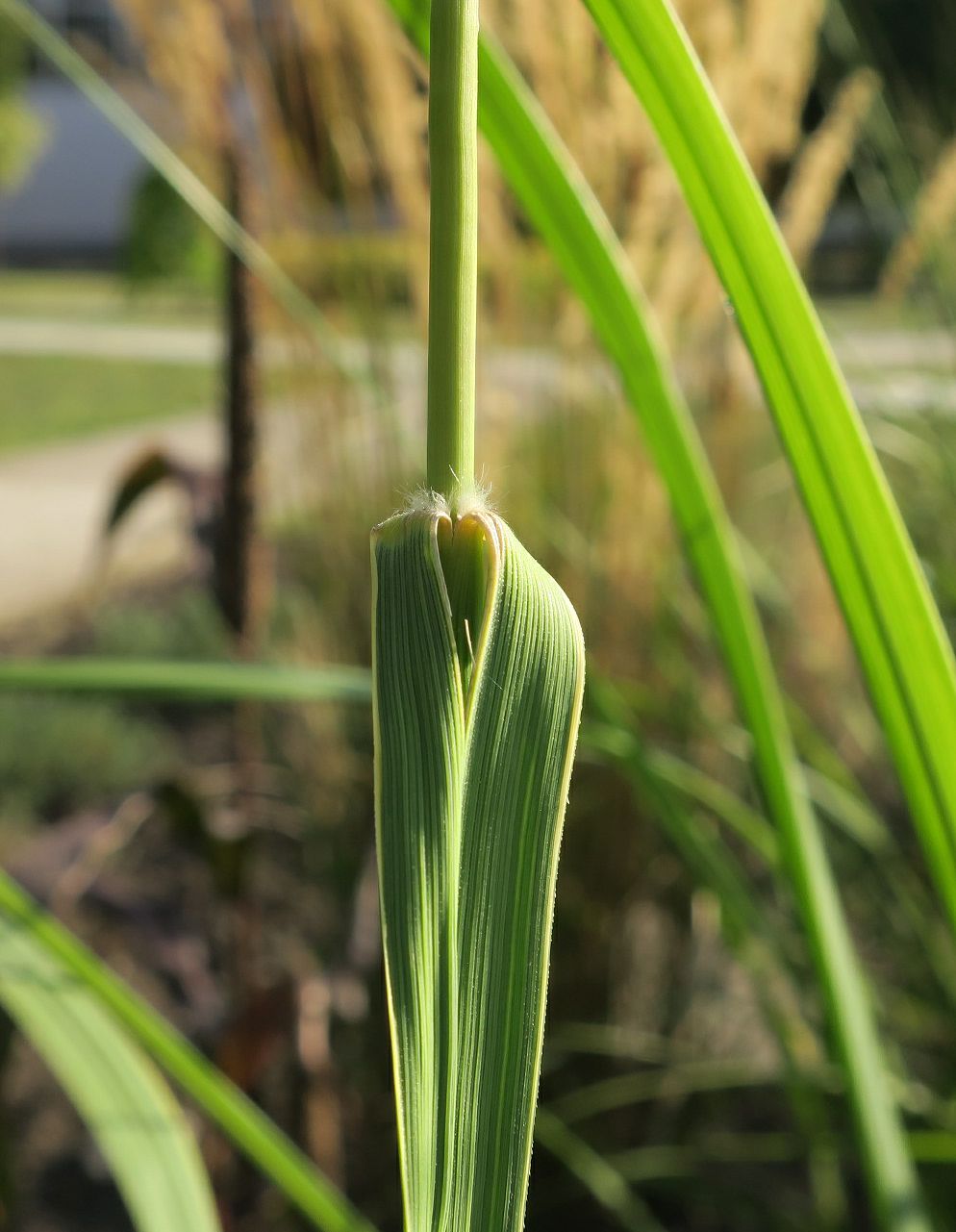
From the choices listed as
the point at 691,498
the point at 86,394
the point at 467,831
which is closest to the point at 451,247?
the point at 467,831

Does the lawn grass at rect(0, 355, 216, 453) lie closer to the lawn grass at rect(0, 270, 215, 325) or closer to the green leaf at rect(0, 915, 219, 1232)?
the lawn grass at rect(0, 270, 215, 325)

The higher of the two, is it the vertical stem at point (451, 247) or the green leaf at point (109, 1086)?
the vertical stem at point (451, 247)

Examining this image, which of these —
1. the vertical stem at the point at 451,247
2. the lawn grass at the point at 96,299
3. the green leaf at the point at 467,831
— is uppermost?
the vertical stem at the point at 451,247

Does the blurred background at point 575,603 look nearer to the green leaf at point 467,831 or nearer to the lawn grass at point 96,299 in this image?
the green leaf at point 467,831

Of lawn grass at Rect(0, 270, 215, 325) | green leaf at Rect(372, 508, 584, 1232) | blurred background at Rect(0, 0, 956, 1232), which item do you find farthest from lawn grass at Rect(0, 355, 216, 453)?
green leaf at Rect(372, 508, 584, 1232)

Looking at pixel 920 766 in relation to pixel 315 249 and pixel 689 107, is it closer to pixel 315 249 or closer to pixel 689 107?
pixel 689 107

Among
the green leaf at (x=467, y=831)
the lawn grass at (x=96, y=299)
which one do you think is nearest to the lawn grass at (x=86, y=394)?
the lawn grass at (x=96, y=299)
